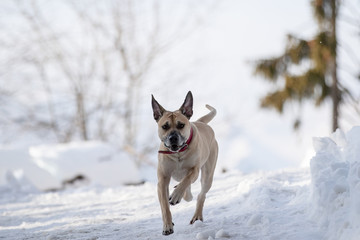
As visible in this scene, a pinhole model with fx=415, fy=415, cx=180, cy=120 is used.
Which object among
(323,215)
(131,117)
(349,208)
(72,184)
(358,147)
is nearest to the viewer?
(349,208)

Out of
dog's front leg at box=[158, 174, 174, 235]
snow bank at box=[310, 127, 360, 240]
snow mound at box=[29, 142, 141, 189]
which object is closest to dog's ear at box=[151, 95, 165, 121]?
dog's front leg at box=[158, 174, 174, 235]

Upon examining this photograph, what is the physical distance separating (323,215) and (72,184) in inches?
306

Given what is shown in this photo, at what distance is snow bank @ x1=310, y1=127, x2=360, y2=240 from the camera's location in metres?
3.02

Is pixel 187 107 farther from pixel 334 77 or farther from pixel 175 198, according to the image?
pixel 334 77

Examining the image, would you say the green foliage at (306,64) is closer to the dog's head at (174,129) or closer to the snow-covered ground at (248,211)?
the snow-covered ground at (248,211)

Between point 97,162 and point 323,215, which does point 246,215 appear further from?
point 97,162

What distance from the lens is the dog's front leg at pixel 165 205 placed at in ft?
12.5

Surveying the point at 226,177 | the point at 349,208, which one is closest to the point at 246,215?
the point at 349,208

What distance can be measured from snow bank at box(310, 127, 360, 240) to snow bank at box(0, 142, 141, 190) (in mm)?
6751

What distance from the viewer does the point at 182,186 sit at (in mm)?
3932

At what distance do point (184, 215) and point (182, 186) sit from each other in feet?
3.71

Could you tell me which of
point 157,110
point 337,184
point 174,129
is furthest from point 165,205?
point 337,184

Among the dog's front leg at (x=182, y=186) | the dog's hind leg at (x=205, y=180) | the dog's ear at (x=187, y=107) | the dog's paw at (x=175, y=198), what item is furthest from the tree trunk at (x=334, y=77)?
the dog's paw at (x=175, y=198)

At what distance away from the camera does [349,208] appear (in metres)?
3.16
